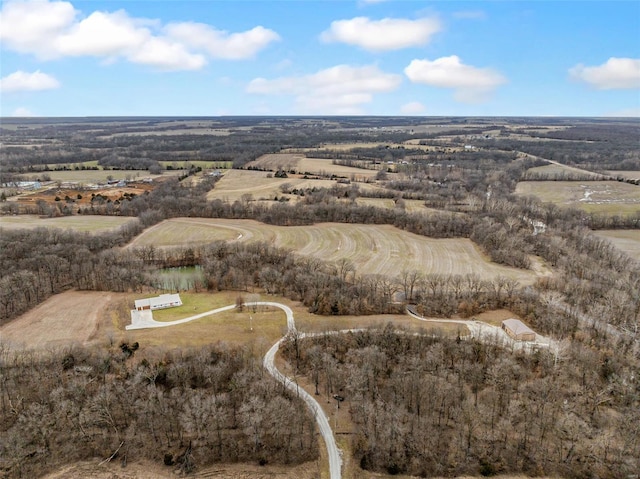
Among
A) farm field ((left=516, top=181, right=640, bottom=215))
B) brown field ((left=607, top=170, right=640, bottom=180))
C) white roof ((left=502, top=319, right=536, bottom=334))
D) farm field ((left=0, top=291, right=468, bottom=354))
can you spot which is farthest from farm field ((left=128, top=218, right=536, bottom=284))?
brown field ((left=607, top=170, right=640, bottom=180))

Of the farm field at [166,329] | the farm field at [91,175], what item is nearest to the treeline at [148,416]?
the farm field at [166,329]

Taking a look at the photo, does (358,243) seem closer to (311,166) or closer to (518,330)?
(518,330)

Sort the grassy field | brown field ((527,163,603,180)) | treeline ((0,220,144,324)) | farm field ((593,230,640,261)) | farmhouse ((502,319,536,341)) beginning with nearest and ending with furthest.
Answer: farmhouse ((502,319,536,341)), treeline ((0,220,144,324)), farm field ((593,230,640,261)), brown field ((527,163,603,180)), the grassy field

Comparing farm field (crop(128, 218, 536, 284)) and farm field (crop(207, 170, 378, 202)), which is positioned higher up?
farm field (crop(207, 170, 378, 202))

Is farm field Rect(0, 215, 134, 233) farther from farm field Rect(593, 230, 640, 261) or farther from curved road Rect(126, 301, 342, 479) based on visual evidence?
farm field Rect(593, 230, 640, 261)

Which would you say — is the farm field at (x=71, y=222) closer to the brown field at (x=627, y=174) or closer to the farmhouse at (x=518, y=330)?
the farmhouse at (x=518, y=330)

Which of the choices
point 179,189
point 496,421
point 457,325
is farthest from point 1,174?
point 496,421
